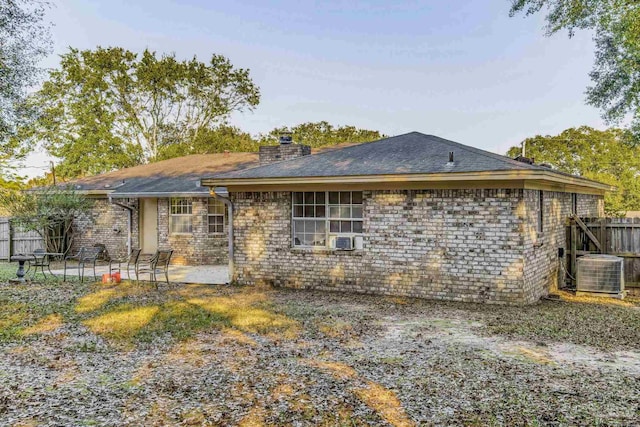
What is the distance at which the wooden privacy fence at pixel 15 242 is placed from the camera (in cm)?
1673

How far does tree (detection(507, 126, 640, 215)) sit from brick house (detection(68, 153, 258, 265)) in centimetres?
2533

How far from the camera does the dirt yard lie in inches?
157

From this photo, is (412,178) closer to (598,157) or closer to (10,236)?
(10,236)

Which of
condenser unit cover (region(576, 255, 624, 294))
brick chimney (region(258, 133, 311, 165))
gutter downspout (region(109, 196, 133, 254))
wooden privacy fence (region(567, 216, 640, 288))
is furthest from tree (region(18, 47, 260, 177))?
condenser unit cover (region(576, 255, 624, 294))

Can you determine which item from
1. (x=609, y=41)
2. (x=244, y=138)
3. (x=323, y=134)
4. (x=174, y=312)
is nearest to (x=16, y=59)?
(x=174, y=312)

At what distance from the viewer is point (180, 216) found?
15516mm

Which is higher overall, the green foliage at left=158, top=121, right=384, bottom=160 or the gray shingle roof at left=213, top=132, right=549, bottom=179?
the green foliage at left=158, top=121, right=384, bottom=160

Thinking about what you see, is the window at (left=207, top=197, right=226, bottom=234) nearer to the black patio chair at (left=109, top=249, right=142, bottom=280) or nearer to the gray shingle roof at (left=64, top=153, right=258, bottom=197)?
the gray shingle roof at (left=64, top=153, right=258, bottom=197)

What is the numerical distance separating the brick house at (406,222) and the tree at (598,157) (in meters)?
24.8

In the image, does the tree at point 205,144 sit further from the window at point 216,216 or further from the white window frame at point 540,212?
the white window frame at point 540,212

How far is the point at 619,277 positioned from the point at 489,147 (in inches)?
1101

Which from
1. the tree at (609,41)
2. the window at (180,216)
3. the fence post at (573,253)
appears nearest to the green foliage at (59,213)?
the window at (180,216)

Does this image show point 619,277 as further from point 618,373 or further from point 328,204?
point 328,204

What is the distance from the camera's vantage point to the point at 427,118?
28.9 m
